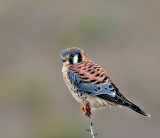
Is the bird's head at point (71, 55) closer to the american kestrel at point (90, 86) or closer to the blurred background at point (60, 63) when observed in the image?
the american kestrel at point (90, 86)

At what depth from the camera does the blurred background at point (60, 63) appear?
10.7 m

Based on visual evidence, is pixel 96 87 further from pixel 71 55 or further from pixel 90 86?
pixel 71 55

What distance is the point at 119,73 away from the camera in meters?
12.6

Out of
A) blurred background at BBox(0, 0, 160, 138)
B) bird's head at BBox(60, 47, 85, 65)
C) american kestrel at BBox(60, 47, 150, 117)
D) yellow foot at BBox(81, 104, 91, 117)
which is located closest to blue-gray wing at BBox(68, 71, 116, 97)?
american kestrel at BBox(60, 47, 150, 117)

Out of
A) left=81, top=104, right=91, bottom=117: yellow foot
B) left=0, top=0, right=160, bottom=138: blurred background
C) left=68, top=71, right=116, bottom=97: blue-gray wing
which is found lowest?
left=81, top=104, right=91, bottom=117: yellow foot

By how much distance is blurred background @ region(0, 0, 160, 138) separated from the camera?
10.7 metres

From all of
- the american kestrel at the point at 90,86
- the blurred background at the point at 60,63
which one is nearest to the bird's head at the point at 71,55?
the american kestrel at the point at 90,86

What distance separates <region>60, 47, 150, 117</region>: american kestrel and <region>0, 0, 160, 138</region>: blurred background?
3697 millimetres

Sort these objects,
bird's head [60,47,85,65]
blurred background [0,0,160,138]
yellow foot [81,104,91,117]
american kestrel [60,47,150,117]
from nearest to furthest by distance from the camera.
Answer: yellow foot [81,104,91,117]
american kestrel [60,47,150,117]
bird's head [60,47,85,65]
blurred background [0,0,160,138]

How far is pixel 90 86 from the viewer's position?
5.36 m

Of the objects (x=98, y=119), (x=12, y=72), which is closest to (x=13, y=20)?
(x=12, y=72)

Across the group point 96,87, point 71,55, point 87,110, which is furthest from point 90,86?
point 71,55

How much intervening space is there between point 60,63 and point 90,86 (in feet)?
25.5

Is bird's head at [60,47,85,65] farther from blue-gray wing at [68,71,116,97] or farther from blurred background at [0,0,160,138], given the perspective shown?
blurred background at [0,0,160,138]
